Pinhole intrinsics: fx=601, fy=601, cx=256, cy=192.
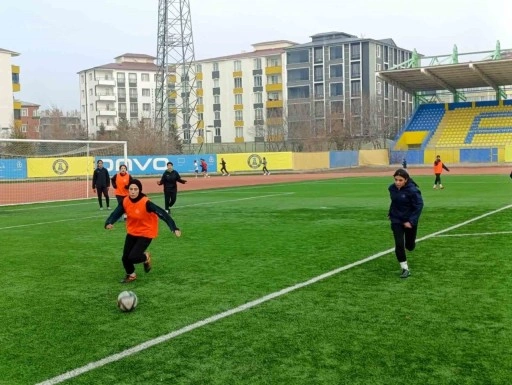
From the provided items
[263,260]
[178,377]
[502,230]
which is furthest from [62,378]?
[502,230]

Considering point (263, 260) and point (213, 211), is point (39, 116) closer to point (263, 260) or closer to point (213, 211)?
point (213, 211)

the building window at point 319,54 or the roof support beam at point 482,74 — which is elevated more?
the building window at point 319,54

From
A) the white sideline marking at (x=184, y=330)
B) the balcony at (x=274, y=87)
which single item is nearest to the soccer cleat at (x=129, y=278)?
the white sideline marking at (x=184, y=330)

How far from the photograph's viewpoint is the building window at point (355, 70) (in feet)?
301

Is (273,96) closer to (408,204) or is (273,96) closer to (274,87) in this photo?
(274,87)

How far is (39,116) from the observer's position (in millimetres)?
121312

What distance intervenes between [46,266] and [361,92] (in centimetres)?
8266

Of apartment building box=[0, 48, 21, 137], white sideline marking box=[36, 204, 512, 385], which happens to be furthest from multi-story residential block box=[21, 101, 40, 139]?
white sideline marking box=[36, 204, 512, 385]

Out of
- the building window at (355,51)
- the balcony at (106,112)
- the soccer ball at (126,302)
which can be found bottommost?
the soccer ball at (126,302)

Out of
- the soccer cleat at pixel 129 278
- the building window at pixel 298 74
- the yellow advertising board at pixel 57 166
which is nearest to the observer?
the soccer cleat at pixel 129 278

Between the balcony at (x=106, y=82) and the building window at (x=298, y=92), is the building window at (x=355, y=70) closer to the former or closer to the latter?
the building window at (x=298, y=92)

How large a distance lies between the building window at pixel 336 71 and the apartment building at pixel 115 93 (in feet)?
138

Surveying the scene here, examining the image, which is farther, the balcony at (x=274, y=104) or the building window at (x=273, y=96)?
the building window at (x=273, y=96)

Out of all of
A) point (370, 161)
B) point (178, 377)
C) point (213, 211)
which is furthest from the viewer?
point (370, 161)
